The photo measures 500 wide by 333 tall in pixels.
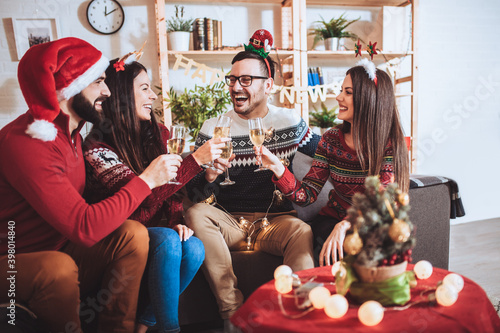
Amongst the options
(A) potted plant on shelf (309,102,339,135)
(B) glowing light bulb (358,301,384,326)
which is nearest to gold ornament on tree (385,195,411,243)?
(B) glowing light bulb (358,301,384,326)

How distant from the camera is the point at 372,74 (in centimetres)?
184

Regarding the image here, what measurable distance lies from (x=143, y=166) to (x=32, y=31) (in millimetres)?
2332

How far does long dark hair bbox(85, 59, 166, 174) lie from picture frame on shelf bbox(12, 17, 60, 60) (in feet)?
6.49

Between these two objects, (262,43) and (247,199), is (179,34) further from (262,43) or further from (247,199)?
(247,199)

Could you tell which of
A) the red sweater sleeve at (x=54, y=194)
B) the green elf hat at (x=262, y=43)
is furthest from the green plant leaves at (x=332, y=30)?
the red sweater sleeve at (x=54, y=194)

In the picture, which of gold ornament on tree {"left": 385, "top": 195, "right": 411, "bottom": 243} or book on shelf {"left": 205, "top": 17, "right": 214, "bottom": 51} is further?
book on shelf {"left": 205, "top": 17, "right": 214, "bottom": 51}

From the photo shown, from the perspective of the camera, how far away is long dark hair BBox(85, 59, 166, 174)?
70.4 inches

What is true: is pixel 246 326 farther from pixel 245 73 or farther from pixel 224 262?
pixel 245 73

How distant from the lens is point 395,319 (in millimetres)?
Answer: 940

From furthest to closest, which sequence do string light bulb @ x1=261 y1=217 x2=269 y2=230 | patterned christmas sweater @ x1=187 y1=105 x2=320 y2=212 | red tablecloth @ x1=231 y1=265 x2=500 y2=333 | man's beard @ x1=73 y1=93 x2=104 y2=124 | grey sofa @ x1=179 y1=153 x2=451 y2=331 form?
patterned christmas sweater @ x1=187 y1=105 x2=320 y2=212
string light bulb @ x1=261 y1=217 x2=269 y2=230
grey sofa @ x1=179 y1=153 x2=451 y2=331
man's beard @ x1=73 y1=93 x2=104 y2=124
red tablecloth @ x1=231 y1=265 x2=500 y2=333

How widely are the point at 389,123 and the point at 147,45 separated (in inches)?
98.9

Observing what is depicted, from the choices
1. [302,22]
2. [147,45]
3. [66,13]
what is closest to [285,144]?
[302,22]

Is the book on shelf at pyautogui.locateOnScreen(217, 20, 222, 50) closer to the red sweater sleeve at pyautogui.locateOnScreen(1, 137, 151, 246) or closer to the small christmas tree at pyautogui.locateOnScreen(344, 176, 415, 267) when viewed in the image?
the red sweater sleeve at pyautogui.locateOnScreen(1, 137, 151, 246)

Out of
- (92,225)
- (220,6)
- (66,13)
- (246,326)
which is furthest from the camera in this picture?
(220,6)
